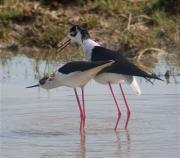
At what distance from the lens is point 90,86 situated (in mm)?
9461

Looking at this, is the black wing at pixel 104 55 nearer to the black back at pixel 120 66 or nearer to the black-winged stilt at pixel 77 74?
the black back at pixel 120 66

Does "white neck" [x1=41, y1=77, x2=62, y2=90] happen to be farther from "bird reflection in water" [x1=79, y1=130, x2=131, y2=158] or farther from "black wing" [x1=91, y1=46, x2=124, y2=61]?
"bird reflection in water" [x1=79, y1=130, x2=131, y2=158]

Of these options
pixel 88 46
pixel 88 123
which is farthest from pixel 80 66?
pixel 88 46

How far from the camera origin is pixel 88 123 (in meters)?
7.89

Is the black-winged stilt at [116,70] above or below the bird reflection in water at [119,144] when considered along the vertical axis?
above

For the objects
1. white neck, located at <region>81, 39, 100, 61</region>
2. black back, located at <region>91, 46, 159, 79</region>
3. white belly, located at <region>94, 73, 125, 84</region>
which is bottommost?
white belly, located at <region>94, 73, 125, 84</region>

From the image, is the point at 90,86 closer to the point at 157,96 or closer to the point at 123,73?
the point at 157,96

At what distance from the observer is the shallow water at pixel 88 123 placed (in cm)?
651

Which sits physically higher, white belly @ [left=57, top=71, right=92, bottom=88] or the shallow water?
white belly @ [left=57, top=71, right=92, bottom=88]

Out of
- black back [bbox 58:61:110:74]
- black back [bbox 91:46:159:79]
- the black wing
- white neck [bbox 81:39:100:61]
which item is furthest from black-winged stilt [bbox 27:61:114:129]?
white neck [bbox 81:39:100:61]

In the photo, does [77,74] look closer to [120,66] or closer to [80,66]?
[80,66]

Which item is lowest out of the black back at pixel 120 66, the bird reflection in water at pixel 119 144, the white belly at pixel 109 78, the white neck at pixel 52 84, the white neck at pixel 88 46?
the bird reflection in water at pixel 119 144

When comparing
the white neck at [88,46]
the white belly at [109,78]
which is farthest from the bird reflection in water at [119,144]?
the white neck at [88,46]

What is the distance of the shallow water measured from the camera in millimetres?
6508
